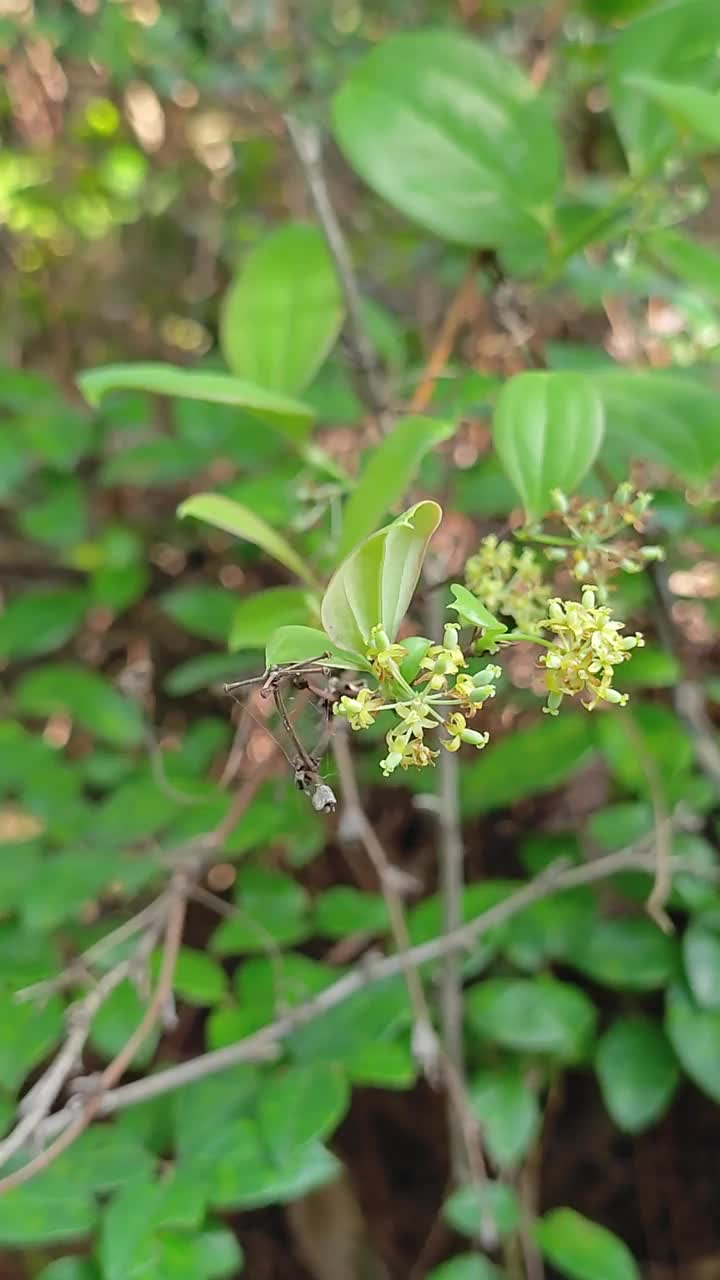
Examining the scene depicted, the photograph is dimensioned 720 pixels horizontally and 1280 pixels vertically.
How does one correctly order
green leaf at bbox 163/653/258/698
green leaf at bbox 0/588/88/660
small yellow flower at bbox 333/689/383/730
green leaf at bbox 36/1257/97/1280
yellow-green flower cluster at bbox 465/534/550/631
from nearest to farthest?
small yellow flower at bbox 333/689/383/730 < yellow-green flower cluster at bbox 465/534/550/631 < green leaf at bbox 36/1257/97/1280 < green leaf at bbox 163/653/258/698 < green leaf at bbox 0/588/88/660

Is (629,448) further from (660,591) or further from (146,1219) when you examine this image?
(146,1219)

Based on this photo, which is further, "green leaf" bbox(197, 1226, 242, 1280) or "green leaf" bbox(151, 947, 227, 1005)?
"green leaf" bbox(151, 947, 227, 1005)

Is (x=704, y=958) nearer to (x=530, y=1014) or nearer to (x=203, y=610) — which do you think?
(x=530, y=1014)

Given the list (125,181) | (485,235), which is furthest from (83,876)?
A: (125,181)

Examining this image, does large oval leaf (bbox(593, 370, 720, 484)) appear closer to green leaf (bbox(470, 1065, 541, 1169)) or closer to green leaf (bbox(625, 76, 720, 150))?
green leaf (bbox(625, 76, 720, 150))

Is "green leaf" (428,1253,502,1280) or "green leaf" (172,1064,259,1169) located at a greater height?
"green leaf" (172,1064,259,1169)

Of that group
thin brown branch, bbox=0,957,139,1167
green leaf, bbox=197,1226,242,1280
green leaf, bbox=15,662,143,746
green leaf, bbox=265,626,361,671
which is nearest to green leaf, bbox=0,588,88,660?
green leaf, bbox=15,662,143,746

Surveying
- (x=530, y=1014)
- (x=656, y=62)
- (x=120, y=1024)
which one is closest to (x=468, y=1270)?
(x=530, y=1014)
